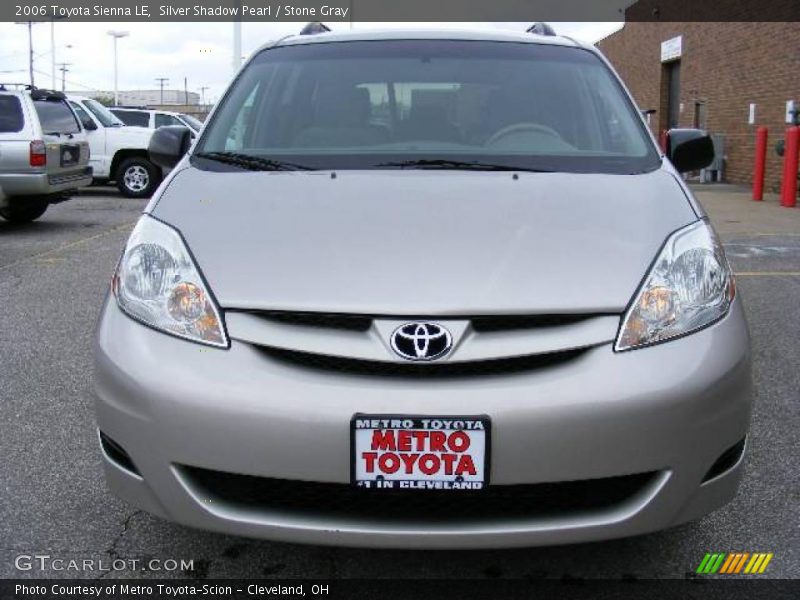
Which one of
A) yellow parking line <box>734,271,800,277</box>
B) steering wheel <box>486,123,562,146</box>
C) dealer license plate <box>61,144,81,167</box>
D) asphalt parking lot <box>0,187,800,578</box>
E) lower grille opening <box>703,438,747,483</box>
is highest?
steering wheel <box>486,123,562,146</box>

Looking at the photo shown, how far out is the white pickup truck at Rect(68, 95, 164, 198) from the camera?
15.4 metres

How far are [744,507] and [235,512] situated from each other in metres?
1.75

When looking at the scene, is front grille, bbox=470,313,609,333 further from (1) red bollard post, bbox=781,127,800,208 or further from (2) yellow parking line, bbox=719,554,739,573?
(1) red bollard post, bbox=781,127,800,208

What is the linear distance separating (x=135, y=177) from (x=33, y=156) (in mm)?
5688

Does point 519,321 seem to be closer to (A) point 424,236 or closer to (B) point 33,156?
(A) point 424,236

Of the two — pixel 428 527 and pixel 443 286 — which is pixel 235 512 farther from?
pixel 443 286

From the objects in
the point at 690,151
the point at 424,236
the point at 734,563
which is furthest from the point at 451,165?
the point at 734,563

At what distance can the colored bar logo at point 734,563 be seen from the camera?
2.60 metres

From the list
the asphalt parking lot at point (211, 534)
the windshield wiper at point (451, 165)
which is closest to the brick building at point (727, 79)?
the asphalt parking lot at point (211, 534)

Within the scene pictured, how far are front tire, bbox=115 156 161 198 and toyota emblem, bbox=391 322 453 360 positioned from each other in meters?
14.3

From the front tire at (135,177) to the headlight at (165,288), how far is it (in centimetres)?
1367

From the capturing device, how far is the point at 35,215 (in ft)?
37.8

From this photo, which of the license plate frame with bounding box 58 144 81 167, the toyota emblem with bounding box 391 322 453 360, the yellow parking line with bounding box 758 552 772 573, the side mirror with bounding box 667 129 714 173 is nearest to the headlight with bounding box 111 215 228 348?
the toyota emblem with bounding box 391 322 453 360

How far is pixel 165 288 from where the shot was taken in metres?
2.40
